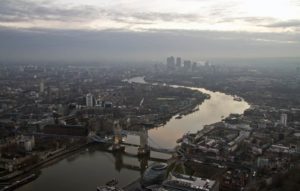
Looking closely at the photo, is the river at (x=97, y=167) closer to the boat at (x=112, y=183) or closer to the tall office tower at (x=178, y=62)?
the boat at (x=112, y=183)

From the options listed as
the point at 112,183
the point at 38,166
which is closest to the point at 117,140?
the point at 38,166

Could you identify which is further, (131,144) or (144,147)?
(131,144)

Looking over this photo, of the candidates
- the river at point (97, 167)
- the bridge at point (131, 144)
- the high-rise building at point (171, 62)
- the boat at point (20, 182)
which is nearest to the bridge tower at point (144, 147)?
the bridge at point (131, 144)

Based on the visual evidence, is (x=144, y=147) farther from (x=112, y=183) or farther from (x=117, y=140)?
(x=112, y=183)

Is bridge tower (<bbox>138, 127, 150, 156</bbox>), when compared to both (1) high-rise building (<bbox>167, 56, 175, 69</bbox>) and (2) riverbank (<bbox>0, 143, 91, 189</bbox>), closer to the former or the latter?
(2) riverbank (<bbox>0, 143, 91, 189</bbox>)

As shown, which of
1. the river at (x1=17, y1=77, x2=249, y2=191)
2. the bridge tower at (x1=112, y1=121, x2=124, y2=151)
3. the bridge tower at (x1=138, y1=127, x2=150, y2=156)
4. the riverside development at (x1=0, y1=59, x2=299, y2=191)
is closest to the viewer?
the river at (x1=17, y1=77, x2=249, y2=191)

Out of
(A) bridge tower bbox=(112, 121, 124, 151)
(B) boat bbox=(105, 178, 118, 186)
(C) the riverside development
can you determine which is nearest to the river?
(C) the riverside development

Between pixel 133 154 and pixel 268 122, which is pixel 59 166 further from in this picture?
pixel 268 122

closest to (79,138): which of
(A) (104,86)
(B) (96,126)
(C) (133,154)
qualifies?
(B) (96,126)
